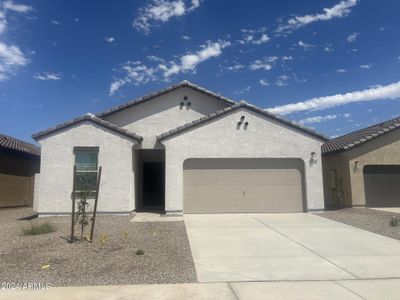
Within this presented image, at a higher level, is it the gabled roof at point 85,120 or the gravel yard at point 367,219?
the gabled roof at point 85,120

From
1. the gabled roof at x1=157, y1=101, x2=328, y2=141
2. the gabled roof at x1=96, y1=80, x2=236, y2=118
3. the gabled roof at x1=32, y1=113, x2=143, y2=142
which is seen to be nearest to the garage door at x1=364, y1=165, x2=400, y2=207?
the gabled roof at x1=157, y1=101, x2=328, y2=141

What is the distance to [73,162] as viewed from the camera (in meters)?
15.6

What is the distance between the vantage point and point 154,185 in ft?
64.0

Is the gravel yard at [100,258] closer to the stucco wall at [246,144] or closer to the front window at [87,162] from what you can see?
the front window at [87,162]

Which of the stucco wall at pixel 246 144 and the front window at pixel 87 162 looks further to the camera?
the stucco wall at pixel 246 144

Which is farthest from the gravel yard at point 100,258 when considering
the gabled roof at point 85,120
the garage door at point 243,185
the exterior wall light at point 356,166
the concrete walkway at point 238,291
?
the exterior wall light at point 356,166

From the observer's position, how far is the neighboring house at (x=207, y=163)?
15.5 metres

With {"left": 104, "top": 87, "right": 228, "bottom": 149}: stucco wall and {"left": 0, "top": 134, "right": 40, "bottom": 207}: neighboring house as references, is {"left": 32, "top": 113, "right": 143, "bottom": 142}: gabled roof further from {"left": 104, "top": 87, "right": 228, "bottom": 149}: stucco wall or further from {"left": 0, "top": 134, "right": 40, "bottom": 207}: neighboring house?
{"left": 0, "top": 134, "right": 40, "bottom": 207}: neighboring house

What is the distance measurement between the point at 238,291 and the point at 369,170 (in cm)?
1535

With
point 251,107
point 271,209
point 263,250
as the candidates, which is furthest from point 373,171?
point 263,250

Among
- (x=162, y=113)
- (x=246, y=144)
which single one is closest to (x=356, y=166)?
(x=246, y=144)

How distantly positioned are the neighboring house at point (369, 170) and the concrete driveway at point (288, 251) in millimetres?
5335

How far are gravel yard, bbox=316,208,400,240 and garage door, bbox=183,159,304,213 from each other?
1758mm

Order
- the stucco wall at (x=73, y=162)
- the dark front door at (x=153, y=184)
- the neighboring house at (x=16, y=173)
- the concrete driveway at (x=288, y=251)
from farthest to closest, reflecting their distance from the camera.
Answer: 1. the neighboring house at (x=16, y=173)
2. the dark front door at (x=153, y=184)
3. the stucco wall at (x=73, y=162)
4. the concrete driveway at (x=288, y=251)
